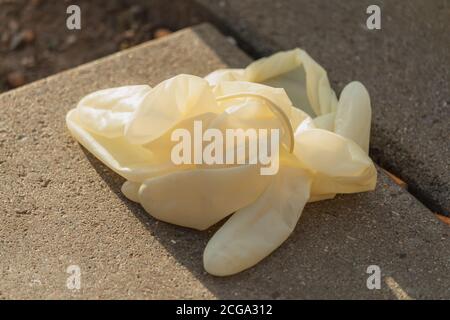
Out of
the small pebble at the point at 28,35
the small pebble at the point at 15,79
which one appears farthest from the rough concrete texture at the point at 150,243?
the small pebble at the point at 28,35

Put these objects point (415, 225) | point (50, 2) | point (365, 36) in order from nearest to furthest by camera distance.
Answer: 1. point (415, 225)
2. point (365, 36)
3. point (50, 2)

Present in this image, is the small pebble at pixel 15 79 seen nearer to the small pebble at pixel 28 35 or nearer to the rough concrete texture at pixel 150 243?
the small pebble at pixel 28 35

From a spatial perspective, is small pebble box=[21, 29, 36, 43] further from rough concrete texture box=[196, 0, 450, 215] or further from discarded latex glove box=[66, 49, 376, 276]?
discarded latex glove box=[66, 49, 376, 276]

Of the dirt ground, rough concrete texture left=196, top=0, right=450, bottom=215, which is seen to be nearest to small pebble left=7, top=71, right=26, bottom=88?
the dirt ground

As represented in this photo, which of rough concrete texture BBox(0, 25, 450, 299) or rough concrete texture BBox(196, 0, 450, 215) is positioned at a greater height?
rough concrete texture BBox(196, 0, 450, 215)

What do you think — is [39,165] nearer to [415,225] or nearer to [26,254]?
[26,254]
